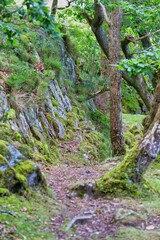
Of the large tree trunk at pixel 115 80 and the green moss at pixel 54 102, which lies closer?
the large tree trunk at pixel 115 80

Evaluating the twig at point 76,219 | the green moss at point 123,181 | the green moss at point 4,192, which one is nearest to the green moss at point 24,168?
the green moss at point 4,192

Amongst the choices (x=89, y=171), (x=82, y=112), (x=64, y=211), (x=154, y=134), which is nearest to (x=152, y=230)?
(x=64, y=211)

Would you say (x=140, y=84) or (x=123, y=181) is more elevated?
(x=140, y=84)

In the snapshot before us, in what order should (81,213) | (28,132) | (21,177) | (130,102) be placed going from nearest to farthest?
(81,213) < (21,177) < (28,132) < (130,102)

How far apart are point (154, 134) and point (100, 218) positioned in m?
1.69

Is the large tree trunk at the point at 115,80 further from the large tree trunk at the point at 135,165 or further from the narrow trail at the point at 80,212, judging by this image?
the large tree trunk at the point at 135,165

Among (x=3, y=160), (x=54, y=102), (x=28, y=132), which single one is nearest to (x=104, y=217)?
(x=3, y=160)

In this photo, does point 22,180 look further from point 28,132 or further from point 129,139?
point 129,139

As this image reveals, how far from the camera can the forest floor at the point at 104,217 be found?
3922mm

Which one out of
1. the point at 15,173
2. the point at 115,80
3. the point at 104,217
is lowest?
the point at 104,217

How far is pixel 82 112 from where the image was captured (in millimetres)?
11875

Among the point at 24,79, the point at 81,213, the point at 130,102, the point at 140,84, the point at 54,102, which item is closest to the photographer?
the point at 81,213

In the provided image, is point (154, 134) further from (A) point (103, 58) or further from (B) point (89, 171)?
(A) point (103, 58)

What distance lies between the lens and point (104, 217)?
14.8 ft
